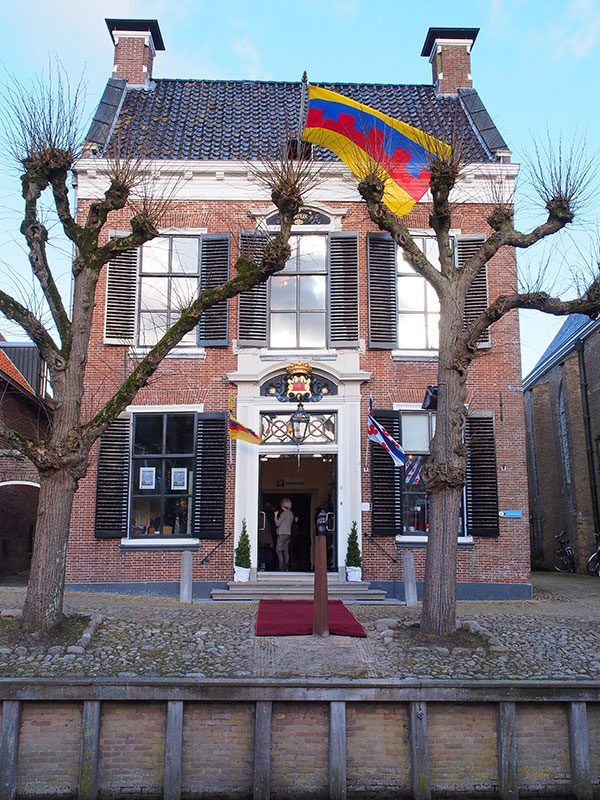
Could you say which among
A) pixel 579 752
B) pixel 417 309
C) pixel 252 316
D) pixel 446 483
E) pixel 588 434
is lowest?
pixel 579 752

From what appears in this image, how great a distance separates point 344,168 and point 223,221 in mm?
2719

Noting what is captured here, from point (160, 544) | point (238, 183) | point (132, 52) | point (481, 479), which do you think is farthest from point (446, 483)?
point (132, 52)

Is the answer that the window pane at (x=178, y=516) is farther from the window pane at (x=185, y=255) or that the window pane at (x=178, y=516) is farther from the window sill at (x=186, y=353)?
the window pane at (x=185, y=255)

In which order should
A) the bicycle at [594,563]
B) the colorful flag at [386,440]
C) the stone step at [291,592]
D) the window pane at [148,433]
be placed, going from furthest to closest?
the bicycle at [594,563] → the window pane at [148,433] → the colorful flag at [386,440] → the stone step at [291,592]

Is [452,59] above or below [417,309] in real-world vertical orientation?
above

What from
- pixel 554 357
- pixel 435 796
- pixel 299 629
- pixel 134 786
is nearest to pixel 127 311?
pixel 299 629

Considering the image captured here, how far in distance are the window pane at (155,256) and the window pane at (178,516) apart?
15.6ft

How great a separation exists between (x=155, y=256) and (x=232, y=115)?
456 cm

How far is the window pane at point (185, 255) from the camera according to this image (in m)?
15.2

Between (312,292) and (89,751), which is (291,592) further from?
(89,751)

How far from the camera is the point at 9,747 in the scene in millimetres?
6648

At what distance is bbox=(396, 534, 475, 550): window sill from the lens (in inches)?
557

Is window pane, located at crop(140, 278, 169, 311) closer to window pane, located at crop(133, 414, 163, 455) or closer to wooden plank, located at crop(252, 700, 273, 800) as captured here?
window pane, located at crop(133, 414, 163, 455)

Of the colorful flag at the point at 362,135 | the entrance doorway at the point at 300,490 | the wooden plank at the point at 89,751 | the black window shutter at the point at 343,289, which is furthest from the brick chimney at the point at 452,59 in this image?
the wooden plank at the point at 89,751
